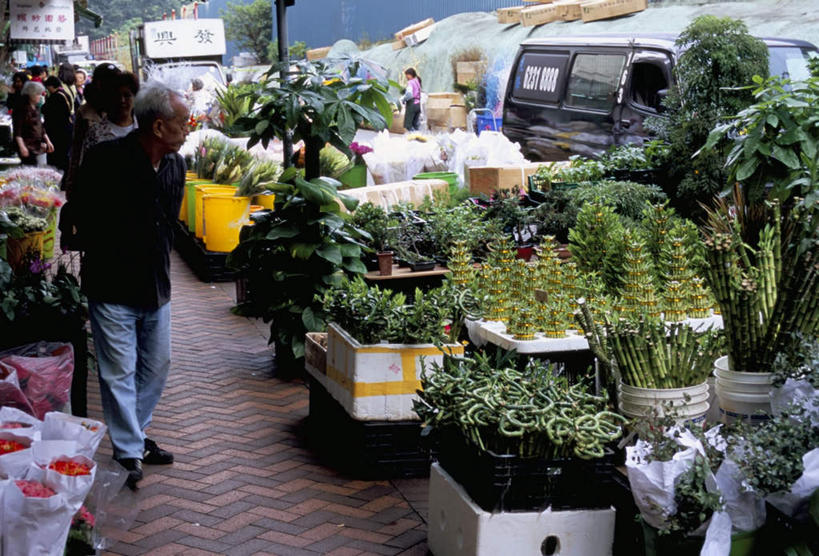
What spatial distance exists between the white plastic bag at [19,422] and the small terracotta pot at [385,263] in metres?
3.06

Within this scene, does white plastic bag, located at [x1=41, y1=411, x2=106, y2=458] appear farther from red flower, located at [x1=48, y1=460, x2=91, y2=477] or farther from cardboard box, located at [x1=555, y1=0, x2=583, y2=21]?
cardboard box, located at [x1=555, y1=0, x2=583, y2=21]

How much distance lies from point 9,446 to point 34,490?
0.36m

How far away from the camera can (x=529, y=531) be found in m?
3.62

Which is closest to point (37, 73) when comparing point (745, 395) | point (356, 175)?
point (356, 175)

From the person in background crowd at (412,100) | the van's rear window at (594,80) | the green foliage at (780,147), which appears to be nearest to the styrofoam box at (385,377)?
the green foliage at (780,147)

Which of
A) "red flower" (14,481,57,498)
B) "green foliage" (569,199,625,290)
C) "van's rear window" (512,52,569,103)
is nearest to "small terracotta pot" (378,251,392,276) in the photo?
"green foliage" (569,199,625,290)

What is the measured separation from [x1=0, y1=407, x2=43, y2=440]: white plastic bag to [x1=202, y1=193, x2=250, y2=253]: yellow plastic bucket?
5.68 metres

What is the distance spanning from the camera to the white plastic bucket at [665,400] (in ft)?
12.6

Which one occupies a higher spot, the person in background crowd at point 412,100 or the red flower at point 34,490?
the person in background crowd at point 412,100

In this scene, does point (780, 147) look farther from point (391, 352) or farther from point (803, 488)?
point (803, 488)

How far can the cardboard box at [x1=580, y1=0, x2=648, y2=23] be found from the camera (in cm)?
2023

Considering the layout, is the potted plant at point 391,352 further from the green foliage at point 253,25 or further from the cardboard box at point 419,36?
the green foliage at point 253,25

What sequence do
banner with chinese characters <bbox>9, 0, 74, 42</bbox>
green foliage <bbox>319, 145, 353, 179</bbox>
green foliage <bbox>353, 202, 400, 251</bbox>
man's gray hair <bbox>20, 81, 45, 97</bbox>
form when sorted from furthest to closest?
banner with chinese characters <bbox>9, 0, 74, 42</bbox> → man's gray hair <bbox>20, 81, 45, 97</bbox> → green foliage <bbox>319, 145, 353, 179</bbox> → green foliage <bbox>353, 202, 400, 251</bbox>

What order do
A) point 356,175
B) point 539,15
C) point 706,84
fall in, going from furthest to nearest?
point 539,15
point 356,175
point 706,84
